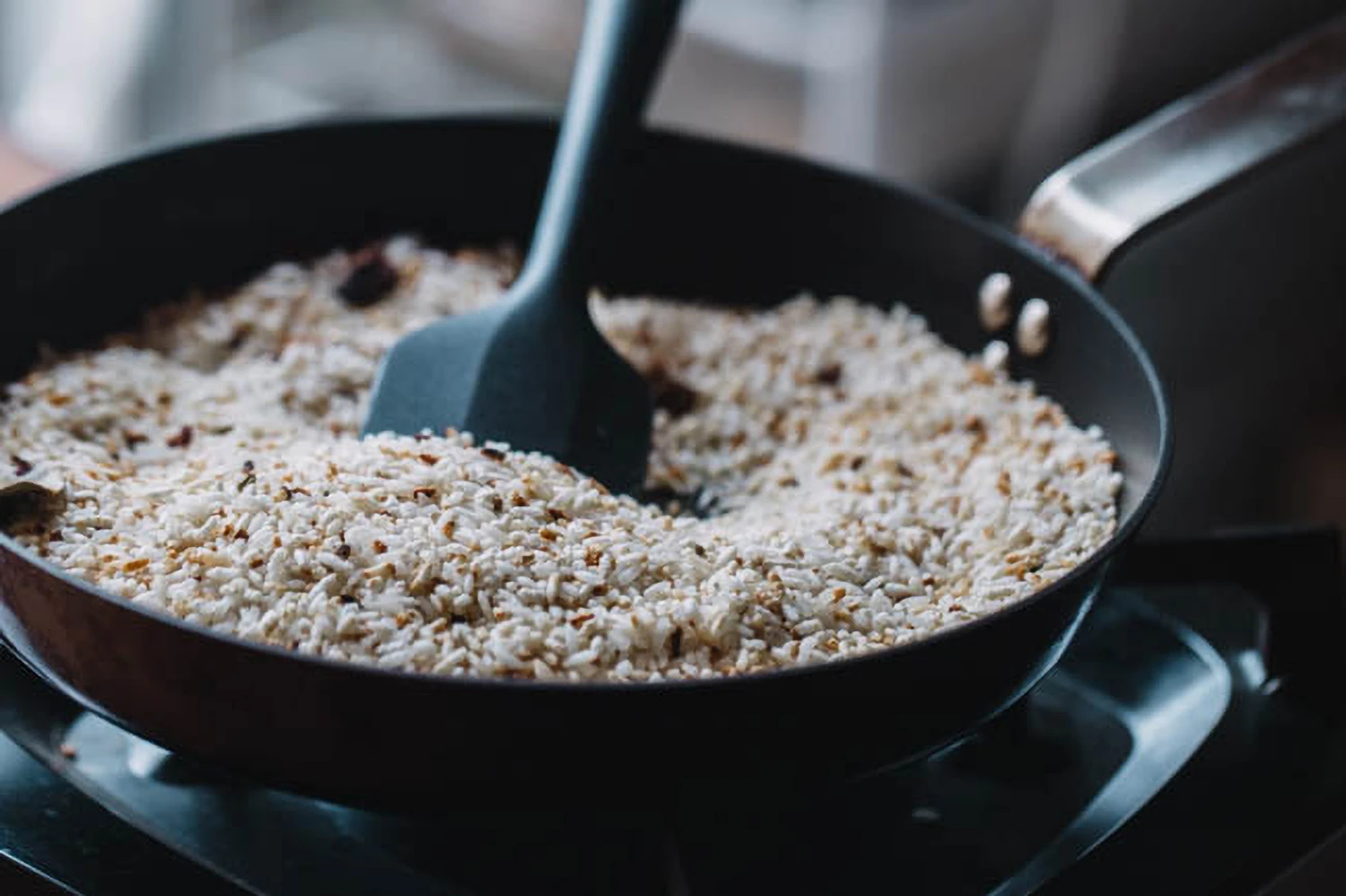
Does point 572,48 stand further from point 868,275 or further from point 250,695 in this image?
point 250,695

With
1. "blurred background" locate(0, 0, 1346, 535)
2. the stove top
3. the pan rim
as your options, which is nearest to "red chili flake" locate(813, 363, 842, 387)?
the pan rim

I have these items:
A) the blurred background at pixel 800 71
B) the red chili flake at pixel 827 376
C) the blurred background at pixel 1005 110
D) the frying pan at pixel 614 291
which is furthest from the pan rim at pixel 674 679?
the blurred background at pixel 800 71

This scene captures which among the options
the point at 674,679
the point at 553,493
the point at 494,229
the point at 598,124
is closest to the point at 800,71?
the point at 494,229

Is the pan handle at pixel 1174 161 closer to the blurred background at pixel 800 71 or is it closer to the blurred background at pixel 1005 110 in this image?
the blurred background at pixel 1005 110

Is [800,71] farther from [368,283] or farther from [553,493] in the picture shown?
[553,493]

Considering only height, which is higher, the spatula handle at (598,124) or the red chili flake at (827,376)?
the spatula handle at (598,124)

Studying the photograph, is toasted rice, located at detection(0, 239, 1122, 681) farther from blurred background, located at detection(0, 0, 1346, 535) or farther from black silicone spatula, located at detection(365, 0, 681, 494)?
blurred background, located at detection(0, 0, 1346, 535)
